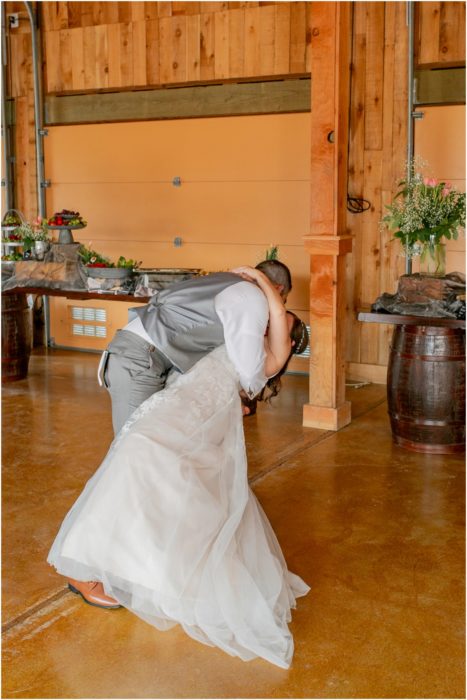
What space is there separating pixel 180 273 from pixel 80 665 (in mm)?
4402

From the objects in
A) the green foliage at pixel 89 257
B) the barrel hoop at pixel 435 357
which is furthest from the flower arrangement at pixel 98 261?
the barrel hoop at pixel 435 357

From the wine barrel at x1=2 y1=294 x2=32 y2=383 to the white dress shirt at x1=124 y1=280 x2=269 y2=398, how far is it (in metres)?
4.21

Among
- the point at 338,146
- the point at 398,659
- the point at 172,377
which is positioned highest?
the point at 338,146

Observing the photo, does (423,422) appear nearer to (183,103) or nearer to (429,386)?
(429,386)

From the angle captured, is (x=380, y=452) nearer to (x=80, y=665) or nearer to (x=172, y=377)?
(x=172, y=377)

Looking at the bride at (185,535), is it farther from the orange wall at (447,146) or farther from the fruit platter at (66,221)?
the fruit platter at (66,221)

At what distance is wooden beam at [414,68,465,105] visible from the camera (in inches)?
256

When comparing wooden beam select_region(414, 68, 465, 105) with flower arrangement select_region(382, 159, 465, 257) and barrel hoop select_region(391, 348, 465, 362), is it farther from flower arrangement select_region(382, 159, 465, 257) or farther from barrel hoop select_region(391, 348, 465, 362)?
barrel hoop select_region(391, 348, 465, 362)

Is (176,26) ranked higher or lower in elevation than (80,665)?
higher

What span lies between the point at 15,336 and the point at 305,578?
4.34m

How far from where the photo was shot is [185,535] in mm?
2967

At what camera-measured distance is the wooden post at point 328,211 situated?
5410 millimetres

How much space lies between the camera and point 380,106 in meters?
6.84

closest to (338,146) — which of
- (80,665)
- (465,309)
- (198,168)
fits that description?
(465,309)
